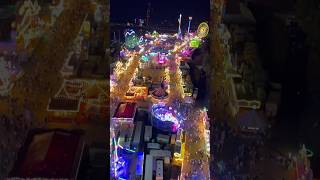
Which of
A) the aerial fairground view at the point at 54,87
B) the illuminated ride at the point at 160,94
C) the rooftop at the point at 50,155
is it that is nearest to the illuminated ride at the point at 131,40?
the aerial fairground view at the point at 54,87

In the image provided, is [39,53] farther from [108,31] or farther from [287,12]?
[287,12]

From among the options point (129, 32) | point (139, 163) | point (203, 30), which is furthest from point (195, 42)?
point (139, 163)

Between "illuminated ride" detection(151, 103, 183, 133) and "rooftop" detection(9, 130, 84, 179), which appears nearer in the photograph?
"rooftop" detection(9, 130, 84, 179)

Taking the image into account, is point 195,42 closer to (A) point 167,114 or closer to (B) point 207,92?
(B) point 207,92

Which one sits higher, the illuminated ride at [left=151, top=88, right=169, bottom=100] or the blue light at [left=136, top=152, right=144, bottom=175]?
the illuminated ride at [left=151, top=88, right=169, bottom=100]

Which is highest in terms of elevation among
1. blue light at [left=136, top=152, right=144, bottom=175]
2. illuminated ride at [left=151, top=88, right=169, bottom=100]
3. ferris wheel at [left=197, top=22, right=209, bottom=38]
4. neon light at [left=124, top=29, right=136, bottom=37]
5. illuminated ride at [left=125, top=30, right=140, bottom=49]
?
ferris wheel at [left=197, top=22, right=209, bottom=38]

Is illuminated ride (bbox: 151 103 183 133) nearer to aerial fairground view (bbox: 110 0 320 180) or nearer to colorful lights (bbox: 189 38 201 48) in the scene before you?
aerial fairground view (bbox: 110 0 320 180)

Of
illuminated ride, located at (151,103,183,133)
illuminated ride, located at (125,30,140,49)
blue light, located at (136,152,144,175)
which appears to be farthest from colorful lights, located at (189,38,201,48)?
blue light, located at (136,152,144,175)

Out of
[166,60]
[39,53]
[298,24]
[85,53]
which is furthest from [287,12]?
[39,53]
